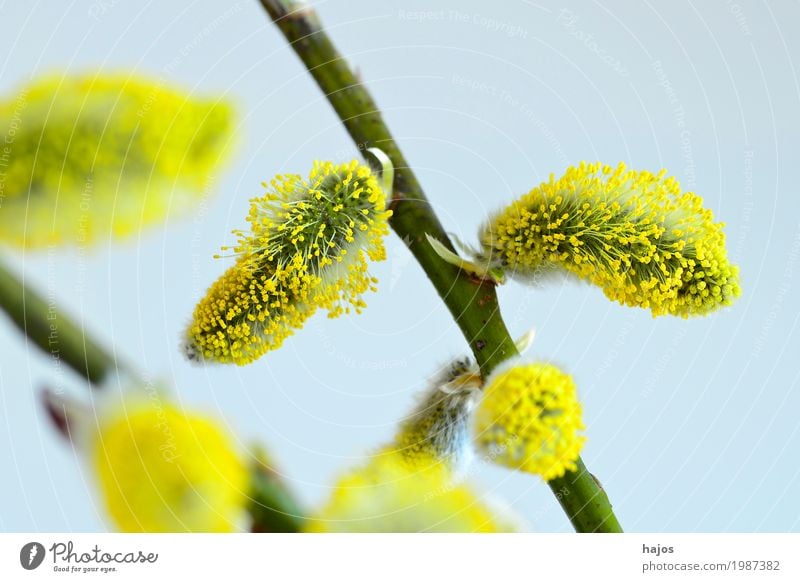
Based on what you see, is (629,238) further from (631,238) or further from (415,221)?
(415,221)

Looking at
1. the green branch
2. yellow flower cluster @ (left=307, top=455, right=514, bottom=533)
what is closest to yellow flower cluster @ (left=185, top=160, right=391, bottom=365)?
the green branch

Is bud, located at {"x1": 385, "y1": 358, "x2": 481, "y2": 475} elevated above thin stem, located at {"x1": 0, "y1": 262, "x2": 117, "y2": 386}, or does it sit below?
below

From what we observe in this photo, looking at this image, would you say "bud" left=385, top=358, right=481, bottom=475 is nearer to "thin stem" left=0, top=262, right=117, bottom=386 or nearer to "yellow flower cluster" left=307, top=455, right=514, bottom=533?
"yellow flower cluster" left=307, top=455, right=514, bottom=533

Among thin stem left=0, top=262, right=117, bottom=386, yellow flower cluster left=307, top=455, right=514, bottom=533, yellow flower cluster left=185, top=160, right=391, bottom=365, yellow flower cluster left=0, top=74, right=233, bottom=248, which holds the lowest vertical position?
yellow flower cluster left=307, top=455, right=514, bottom=533

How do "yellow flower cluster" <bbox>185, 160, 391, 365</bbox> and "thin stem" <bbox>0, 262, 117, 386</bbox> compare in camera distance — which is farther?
"thin stem" <bbox>0, 262, 117, 386</bbox>
